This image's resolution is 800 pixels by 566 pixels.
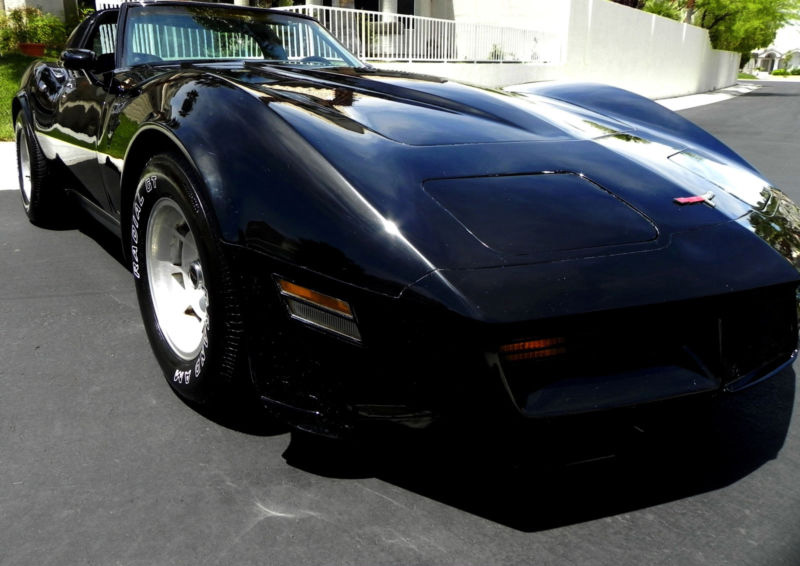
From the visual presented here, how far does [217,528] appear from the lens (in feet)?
5.96

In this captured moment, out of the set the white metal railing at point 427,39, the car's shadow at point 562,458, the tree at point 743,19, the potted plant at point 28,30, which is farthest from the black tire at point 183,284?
the tree at point 743,19

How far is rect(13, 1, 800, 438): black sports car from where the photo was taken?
166cm

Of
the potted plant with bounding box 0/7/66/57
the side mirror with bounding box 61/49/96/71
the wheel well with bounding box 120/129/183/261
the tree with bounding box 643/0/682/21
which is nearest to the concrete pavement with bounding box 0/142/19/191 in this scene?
the side mirror with bounding box 61/49/96/71

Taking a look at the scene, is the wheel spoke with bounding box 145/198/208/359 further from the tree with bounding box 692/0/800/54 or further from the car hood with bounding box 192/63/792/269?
the tree with bounding box 692/0/800/54

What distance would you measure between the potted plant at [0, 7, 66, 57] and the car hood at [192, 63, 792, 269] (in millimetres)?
12734

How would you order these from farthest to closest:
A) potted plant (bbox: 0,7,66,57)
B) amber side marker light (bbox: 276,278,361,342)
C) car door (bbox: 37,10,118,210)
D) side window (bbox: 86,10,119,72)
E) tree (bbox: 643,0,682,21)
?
1. tree (bbox: 643,0,682,21)
2. potted plant (bbox: 0,7,66,57)
3. side window (bbox: 86,10,119,72)
4. car door (bbox: 37,10,118,210)
5. amber side marker light (bbox: 276,278,361,342)

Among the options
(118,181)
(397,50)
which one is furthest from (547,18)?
(118,181)

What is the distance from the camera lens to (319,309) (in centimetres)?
178

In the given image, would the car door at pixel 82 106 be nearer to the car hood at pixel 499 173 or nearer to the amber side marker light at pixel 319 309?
the car hood at pixel 499 173

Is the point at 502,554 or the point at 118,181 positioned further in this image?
the point at 118,181

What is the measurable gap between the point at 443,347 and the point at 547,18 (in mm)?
19877

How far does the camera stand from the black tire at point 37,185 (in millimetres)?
4145

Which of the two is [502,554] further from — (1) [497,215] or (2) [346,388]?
(1) [497,215]

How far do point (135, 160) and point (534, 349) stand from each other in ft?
5.30
